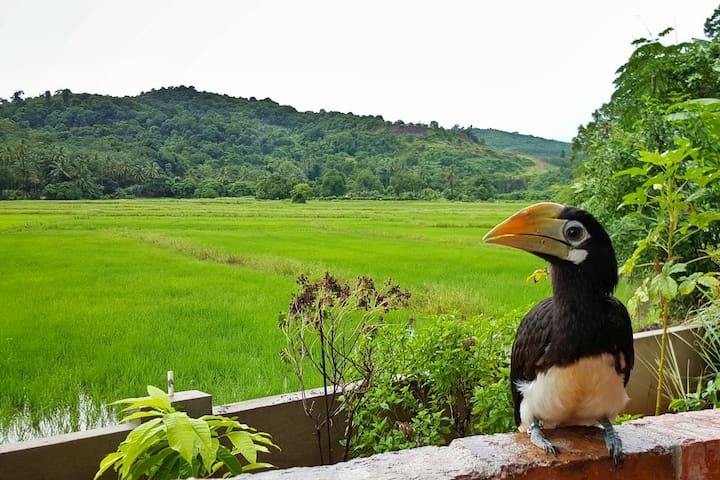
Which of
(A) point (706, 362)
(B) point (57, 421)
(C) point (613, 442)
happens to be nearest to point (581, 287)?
(C) point (613, 442)

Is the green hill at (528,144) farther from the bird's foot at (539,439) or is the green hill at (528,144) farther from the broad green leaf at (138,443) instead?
the broad green leaf at (138,443)

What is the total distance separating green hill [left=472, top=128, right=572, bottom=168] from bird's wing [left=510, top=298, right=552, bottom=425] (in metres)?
2.73

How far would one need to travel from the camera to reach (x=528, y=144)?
398cm

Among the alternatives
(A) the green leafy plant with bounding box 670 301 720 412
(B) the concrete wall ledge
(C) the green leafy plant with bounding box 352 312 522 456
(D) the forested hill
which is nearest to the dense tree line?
(A) the green leafy plant with bounding box 670 301 720 412

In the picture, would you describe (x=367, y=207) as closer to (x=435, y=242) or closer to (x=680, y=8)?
(x=435, y=242)

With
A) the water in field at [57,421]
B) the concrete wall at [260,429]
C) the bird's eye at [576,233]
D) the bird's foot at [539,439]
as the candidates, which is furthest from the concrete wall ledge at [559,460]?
the water in field at [57,421]

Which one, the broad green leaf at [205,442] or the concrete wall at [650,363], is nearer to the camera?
the broad green leaf at [205,442]

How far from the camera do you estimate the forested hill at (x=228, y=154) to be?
2469 mm

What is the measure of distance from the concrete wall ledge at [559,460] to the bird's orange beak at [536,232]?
35cm

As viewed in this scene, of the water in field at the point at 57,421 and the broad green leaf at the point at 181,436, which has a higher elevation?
the broad green leaf at the point at 181,436

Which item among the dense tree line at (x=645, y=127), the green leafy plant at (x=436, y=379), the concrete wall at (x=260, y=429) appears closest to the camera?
the concrete wall at (x=260, y=429)

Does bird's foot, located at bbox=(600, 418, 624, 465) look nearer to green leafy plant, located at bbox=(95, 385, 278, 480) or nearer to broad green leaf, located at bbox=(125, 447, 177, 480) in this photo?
green leafy plant, located at bbox=(95, 385, 278, 480)

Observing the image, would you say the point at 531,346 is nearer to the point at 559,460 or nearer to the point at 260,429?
the point at 559,460

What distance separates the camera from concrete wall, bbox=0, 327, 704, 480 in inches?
60.0
